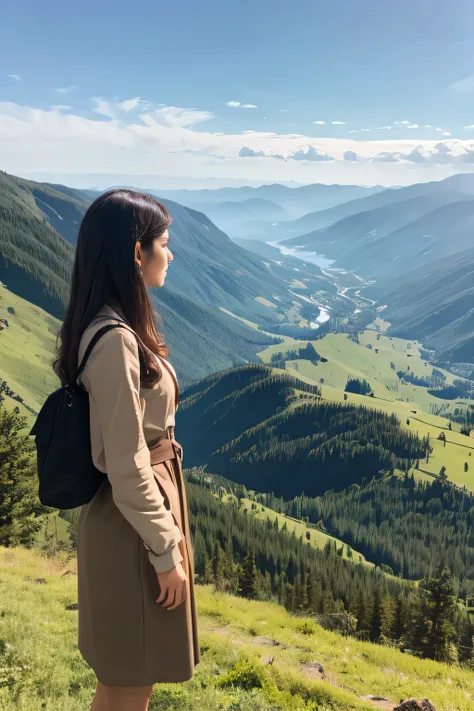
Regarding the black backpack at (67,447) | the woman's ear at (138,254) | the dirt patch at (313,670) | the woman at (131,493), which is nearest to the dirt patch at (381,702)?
the dirt patch at (313,670)

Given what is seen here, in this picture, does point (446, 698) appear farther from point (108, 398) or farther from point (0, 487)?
point (0, 487)

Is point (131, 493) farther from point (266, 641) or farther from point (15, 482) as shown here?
point (15, 482)

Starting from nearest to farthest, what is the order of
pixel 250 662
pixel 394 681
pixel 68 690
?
pixel 68 690 < pixel 250 662 < pixel 394 681

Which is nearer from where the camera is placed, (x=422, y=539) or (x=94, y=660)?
(x=94, y=660)

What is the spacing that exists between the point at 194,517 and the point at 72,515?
144 feet

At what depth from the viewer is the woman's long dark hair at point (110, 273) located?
4.30 m

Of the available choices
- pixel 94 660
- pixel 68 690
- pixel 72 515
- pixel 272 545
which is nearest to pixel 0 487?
pixel 68 690

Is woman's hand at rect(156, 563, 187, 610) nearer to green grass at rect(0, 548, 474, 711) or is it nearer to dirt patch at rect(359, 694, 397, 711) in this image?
green grass at rect(0, 548, 474, 711)

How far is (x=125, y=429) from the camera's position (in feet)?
12.8

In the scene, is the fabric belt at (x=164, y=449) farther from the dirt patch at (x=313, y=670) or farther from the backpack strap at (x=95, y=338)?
the dirt patch at (x=313, y=670)

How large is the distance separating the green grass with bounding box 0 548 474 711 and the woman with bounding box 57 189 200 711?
340cm

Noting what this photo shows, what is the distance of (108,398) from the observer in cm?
387

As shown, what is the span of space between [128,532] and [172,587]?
2.00 feet

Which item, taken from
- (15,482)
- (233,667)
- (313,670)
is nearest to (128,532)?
(233,667)
